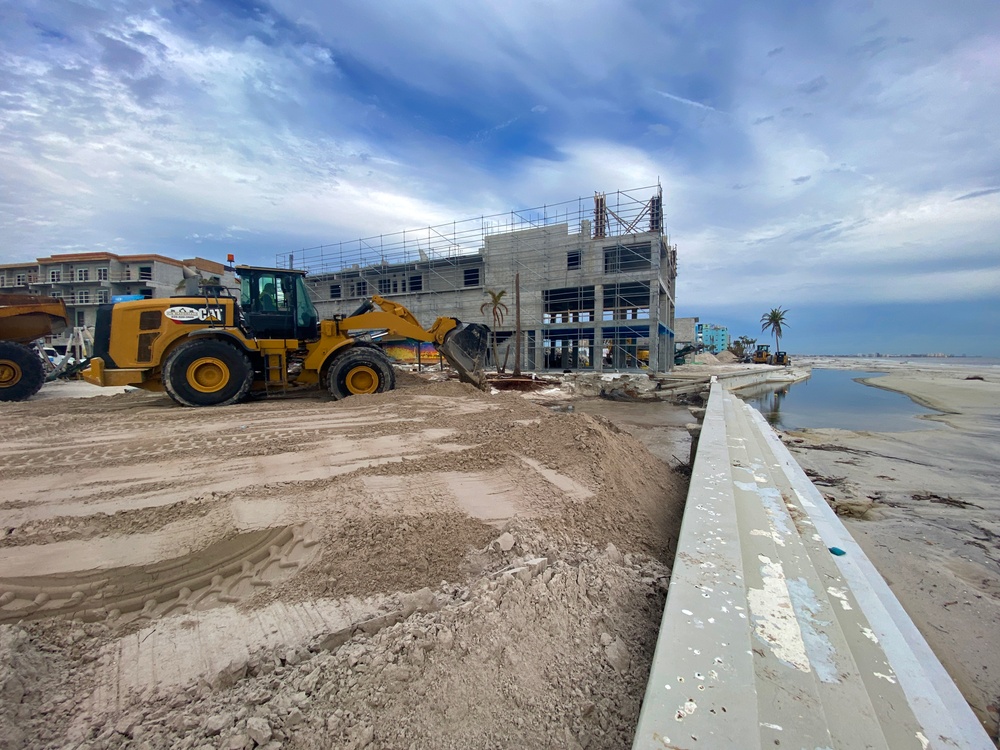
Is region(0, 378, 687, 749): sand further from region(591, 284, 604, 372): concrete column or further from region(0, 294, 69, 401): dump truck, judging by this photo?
region(591, 284, 604, 372): concrete column

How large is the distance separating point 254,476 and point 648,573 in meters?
3.57

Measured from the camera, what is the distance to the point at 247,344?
8688 millimetres

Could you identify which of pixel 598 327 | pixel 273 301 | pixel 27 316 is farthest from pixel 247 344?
pixel 598 327

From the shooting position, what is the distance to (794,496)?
3.91 meters

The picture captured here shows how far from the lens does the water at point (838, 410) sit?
12.8m

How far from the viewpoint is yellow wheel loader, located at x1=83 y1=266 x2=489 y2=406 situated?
8.29 m

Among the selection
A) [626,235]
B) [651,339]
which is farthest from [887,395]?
[626,235]

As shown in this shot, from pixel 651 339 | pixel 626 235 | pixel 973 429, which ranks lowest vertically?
pixel 973 429

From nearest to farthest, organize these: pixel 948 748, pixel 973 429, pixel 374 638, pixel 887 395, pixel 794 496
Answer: pixel 948 748 → pixel 374 638 → pixel 794 496 → pixel 973 429 → pixel 887 395

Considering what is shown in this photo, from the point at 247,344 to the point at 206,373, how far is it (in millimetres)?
893

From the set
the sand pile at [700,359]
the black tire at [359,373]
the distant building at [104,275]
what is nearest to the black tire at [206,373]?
the black tire at [359,373]

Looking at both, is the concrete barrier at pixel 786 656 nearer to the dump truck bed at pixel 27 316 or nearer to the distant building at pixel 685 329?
the dump truck bed at pixel 27 316

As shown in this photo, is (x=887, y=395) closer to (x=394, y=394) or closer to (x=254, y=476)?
(x=394, y=394)

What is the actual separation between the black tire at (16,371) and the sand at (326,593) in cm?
662
